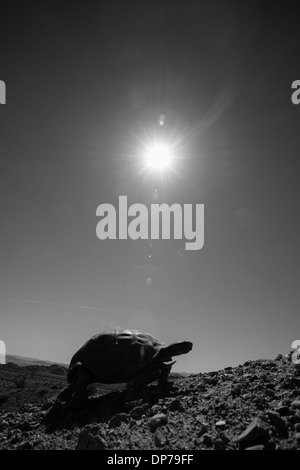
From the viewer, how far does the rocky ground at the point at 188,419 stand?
5422mm

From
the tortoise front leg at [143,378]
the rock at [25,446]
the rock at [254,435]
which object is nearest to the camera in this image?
the rock at [254,435]

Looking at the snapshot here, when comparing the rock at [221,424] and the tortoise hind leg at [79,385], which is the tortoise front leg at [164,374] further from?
the rock at [221,424]

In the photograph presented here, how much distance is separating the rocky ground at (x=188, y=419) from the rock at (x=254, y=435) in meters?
0.01

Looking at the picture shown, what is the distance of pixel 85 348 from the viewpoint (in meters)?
9.95

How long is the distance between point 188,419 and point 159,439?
3.29ft

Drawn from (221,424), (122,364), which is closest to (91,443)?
(221,424)

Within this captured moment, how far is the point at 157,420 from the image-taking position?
21.3ft

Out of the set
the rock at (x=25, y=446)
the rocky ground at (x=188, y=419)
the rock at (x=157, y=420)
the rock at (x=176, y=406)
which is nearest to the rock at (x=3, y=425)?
the rocky ground at (x=188, y=419)

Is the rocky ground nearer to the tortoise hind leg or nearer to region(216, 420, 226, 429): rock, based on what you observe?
region(216, 420, 226, 429): rock

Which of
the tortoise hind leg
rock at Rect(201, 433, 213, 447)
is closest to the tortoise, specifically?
the tortoise hind leg

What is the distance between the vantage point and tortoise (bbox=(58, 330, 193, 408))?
9.15 m

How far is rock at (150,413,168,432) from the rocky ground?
0.06ft

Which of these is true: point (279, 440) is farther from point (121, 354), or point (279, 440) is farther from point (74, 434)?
point (121, 354)
